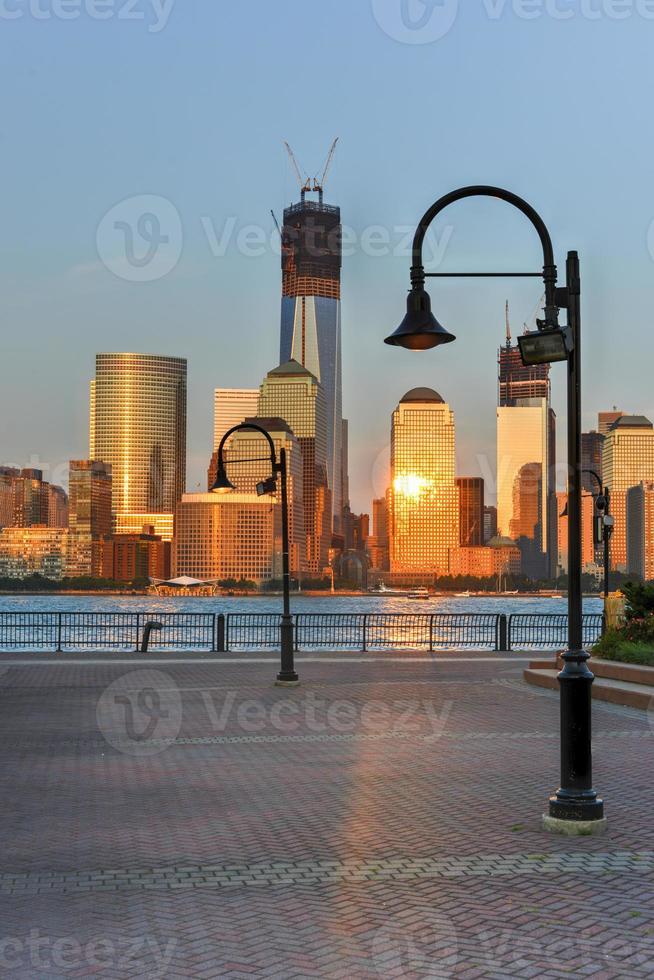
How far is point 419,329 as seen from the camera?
33.9 feet

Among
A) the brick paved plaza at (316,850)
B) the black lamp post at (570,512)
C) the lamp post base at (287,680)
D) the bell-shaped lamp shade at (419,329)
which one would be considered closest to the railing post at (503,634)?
the lamp post base at (287,680)

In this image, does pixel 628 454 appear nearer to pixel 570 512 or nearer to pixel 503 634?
pixel 503 634

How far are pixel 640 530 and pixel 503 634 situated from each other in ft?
422

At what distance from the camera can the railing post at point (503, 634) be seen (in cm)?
3644

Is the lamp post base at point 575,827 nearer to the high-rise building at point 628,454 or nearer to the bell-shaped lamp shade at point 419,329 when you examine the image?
the bell-shaped lamp shade at point 419,329

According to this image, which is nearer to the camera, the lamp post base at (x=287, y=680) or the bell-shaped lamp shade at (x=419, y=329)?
the bell-shaped lamp shade at (x=419, y=329)

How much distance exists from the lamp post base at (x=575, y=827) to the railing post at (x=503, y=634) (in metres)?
26.0

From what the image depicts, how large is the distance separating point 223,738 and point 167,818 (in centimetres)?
570

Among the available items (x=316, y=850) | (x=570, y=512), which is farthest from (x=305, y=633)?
(x=570, y=512)

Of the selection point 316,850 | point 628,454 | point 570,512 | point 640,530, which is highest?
point 628,454

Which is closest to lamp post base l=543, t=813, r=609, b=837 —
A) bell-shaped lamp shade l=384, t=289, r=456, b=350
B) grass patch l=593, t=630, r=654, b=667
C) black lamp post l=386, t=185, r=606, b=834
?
black lamp post l=386, t=185, r=606, b=834

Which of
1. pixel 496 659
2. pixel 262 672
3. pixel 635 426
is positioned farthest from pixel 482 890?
pixel 635 426

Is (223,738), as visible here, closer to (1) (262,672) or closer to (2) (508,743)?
(2) (508,743)

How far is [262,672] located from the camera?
92.8 ft
